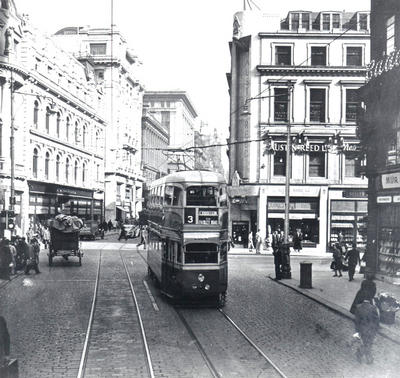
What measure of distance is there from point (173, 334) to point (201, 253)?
4.11 m

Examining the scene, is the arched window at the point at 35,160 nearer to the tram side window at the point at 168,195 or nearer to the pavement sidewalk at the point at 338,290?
the pavement sidewalk at the point at 338,290

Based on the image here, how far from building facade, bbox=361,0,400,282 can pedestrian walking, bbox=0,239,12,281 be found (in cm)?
1411

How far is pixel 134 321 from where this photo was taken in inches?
587

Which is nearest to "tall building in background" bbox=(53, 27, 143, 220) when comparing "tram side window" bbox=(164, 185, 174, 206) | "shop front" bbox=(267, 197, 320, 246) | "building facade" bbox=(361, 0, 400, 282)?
"shop front" bbox=(267, 197, 320, 246)

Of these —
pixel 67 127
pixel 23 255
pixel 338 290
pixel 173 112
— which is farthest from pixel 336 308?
pixel 173 112

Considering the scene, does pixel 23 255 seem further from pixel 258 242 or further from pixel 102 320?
pixel 258 242

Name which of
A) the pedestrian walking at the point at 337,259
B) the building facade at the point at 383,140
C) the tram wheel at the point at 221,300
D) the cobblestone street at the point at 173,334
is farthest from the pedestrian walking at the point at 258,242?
the tram wheel at the point at 221,300

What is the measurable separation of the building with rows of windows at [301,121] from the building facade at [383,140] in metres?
12.1

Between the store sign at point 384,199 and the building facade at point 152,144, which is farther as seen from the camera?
the building facade at point 152,144

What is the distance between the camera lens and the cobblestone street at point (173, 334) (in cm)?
1051

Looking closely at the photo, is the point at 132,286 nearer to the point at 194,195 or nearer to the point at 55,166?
the point at 194,195

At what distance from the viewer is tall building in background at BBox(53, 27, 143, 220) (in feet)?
239

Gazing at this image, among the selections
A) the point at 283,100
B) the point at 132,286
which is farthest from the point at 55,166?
the point at 132,286

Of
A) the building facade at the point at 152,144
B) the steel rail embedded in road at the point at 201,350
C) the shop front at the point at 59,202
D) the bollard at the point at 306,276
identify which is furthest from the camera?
the building facade at the point at 152,144
